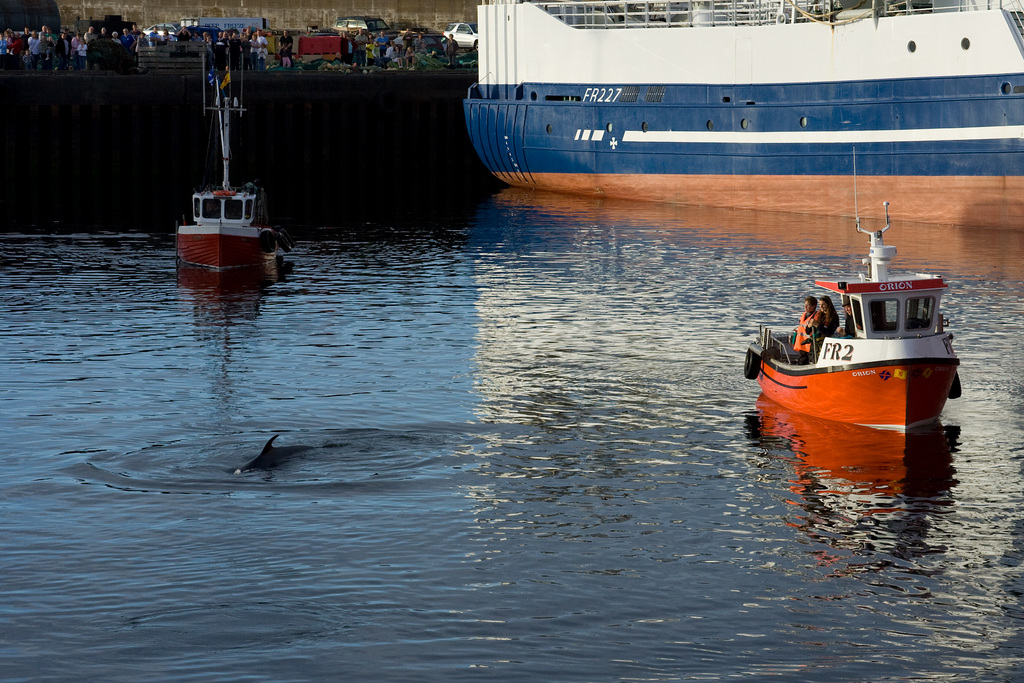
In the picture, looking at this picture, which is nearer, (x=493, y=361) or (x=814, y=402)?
(x=814, y=402)

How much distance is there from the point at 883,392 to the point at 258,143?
5520 centimetres

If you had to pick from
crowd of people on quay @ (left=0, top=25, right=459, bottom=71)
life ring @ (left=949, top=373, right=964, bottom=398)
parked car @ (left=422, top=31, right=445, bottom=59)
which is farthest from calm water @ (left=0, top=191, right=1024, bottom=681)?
parked car @ (left=422, top=31, right=445, bottom=59)

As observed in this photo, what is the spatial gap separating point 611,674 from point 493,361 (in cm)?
1922

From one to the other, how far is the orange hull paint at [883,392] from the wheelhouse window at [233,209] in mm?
27357

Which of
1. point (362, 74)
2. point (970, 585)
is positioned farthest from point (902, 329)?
point (362, 74)

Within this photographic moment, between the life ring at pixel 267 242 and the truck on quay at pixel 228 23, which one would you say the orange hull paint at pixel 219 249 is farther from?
the truck on quay at pixel 228 23

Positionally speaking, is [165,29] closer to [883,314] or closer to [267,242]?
[267,242]

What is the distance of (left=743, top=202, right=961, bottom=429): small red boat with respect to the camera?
29359 mm

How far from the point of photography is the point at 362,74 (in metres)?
79.2

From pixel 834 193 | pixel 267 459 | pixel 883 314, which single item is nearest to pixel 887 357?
pixel 883 314

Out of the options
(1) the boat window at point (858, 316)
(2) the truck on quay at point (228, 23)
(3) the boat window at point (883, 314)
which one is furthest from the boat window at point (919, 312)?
(2) the truck on quay at point (228, 23)

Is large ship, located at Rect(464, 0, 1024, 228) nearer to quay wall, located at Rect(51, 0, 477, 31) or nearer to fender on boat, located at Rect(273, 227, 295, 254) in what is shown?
fender on boat, located at Rect(273, 227, 295, 254)

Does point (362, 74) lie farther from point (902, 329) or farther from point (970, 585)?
point (970, 585)

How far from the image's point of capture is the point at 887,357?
96.1ft
